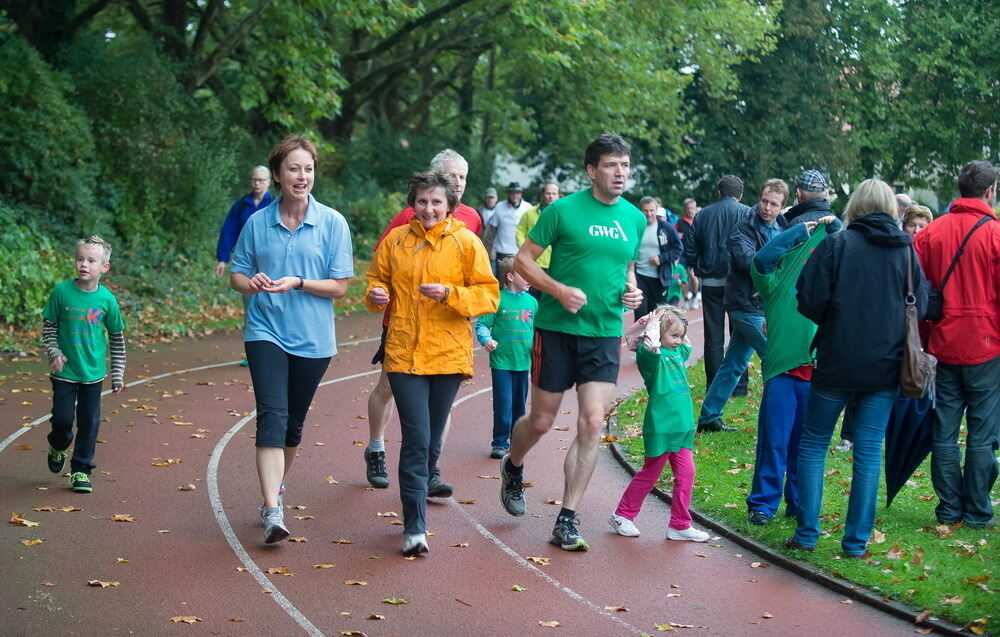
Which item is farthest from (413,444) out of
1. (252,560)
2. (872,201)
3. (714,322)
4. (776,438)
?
(714,322)

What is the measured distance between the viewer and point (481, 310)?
7176 millimetres

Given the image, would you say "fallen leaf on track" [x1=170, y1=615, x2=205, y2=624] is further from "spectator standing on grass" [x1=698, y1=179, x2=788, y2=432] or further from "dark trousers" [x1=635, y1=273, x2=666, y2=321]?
"dark trousers" [x1=635, y1=273, x2=666, y2=321]

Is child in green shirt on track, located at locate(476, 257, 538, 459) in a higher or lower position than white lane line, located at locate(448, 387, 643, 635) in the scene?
higher

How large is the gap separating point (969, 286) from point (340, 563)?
4.30 metres

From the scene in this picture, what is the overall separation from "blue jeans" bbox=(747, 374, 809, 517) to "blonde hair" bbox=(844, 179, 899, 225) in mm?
1334

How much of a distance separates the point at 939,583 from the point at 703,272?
5571 mm

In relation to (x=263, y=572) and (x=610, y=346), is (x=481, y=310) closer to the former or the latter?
(x=610, y=346)

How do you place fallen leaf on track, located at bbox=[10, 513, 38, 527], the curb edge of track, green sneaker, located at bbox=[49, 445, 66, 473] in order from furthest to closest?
green sneaker, located at bbox=[49, 445, 66, 473]
fallen leaf on track, located at bbox=[10, 513, 38, 527]
the curb edge of track

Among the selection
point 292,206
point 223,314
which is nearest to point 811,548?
point 292,206

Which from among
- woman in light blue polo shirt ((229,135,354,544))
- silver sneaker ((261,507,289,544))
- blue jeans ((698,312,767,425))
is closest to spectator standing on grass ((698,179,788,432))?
blue jeans ((698,312,767,425))

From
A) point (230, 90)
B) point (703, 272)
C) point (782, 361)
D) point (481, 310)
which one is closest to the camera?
point (481, 310)

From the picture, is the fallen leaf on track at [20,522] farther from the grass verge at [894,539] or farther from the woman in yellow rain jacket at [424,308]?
the grass verge at [894,539]

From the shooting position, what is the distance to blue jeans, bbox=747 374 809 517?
26.0 feet

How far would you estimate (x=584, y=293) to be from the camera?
23.6 ft
